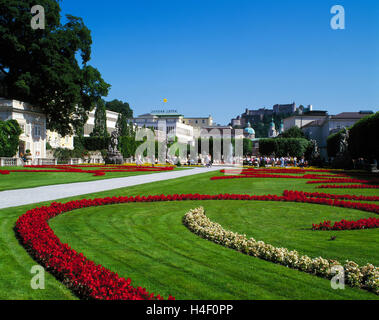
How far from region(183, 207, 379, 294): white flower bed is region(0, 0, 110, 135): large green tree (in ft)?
105

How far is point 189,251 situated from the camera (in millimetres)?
5094

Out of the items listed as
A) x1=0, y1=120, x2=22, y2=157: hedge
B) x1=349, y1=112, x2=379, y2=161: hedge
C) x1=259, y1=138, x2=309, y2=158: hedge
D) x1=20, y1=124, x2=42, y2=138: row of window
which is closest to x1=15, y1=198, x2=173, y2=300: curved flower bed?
x1=0, y1=120, x2=22, y2=157: hedge

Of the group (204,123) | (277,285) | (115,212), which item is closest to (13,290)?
(277,285)

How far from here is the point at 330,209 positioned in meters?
8.95

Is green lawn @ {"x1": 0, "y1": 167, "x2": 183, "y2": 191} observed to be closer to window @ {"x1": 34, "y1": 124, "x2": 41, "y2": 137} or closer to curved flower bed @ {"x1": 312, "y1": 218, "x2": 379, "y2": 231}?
curved flower bed @ {"x1": 312, "y1": 218, "x2": 379, "y2": 231}

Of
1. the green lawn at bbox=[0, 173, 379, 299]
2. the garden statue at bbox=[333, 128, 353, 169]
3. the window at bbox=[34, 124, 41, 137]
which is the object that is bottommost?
the green lawn at bbox=[0, 173, 379, 299]

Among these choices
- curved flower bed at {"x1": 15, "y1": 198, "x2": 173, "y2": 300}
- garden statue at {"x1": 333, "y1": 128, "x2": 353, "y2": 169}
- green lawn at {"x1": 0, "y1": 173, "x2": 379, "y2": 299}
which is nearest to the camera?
curved flower bed at {"x1": 15, "y1": 198, "x2": 173, "y2": 300}

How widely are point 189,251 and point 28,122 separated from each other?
39157 mm

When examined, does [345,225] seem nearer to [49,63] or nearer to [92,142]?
[49,63]

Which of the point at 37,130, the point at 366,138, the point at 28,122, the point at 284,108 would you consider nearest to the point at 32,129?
the point at 37,130

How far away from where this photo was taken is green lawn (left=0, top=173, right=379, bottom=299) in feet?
12.3

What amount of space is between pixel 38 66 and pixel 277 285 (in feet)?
118

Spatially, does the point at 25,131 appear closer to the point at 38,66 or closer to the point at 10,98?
the point at 10,98

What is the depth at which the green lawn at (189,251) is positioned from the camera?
3.75 m
